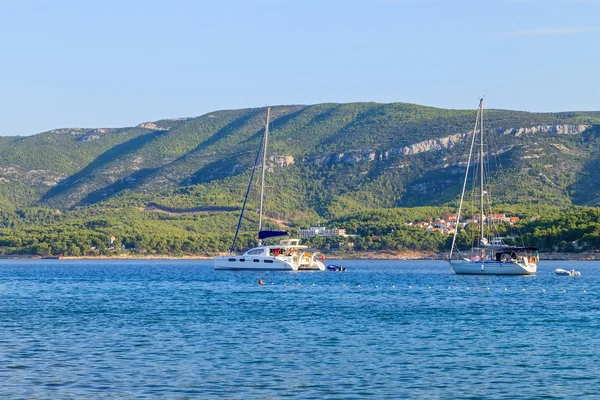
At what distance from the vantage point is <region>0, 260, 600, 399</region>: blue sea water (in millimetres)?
23734

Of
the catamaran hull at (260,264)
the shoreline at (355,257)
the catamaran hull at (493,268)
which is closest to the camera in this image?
the catamaran hull at (493,268)

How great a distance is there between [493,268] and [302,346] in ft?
157

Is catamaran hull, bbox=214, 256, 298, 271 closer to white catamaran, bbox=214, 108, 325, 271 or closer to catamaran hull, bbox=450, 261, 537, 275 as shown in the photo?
white catamaran, bbox=214, 108, 325, 271

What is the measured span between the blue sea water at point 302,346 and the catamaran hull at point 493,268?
19567 mm

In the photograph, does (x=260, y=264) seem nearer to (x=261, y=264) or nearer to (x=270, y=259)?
(x=261, y=264)

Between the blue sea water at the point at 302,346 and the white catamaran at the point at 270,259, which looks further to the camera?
the white catamaran at the point at 270,259

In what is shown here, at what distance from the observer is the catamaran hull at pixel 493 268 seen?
251 feet

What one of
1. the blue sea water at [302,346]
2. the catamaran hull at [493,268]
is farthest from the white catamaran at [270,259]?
the blue sea water at [302,346]

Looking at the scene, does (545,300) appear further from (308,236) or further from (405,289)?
(308,236)

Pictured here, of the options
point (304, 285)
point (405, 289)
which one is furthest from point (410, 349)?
point (304, 285)

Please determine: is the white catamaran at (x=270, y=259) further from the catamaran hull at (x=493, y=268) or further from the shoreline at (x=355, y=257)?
the shoreline at (x=355, y=257)

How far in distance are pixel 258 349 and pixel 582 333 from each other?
40.5 ft

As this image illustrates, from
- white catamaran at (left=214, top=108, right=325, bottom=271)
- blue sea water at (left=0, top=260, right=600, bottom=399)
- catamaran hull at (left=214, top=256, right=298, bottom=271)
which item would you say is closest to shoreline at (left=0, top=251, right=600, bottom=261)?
white catamaran at (left=214, top=108, right=325, bottom=271)

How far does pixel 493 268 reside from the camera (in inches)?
3022
